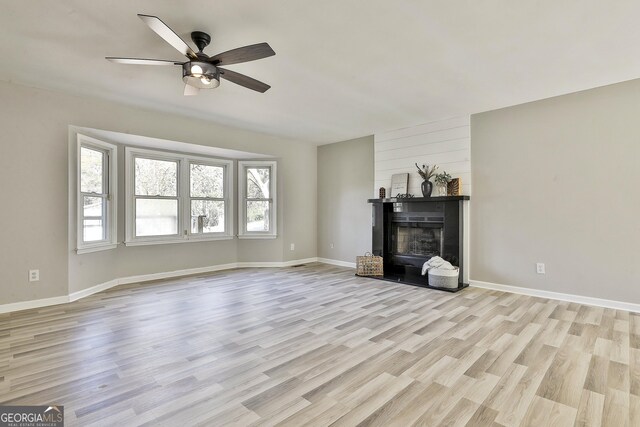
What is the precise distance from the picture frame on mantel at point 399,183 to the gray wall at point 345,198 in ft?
1.96

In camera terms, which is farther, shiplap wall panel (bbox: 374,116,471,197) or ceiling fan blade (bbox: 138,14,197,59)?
shiplap wall panel (bbox: 374,116,471,197)

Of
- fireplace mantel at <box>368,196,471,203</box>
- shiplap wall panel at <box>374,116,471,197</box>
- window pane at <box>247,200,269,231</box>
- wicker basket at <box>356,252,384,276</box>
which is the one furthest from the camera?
window pane at <box>247,200,269,231</box>

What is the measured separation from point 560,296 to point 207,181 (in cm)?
569

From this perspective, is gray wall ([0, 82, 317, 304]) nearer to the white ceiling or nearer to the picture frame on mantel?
the white ceiling

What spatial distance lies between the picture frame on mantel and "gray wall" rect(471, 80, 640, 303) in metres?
1.08

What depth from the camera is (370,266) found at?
206 inches

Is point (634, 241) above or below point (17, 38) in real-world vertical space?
below

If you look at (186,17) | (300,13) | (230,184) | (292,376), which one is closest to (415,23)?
(300,13)

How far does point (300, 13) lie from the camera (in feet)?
7.52

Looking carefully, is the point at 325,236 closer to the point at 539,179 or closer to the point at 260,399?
the point at 539,179

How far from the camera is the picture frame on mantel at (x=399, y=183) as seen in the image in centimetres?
527

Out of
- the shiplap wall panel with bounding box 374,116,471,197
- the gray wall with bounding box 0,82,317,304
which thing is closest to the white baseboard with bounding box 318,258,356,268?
the shiplap wall panel with bounding box 374,116,471,197

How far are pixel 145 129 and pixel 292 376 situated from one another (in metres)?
4.05

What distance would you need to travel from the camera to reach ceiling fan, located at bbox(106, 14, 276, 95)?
7.39ft
